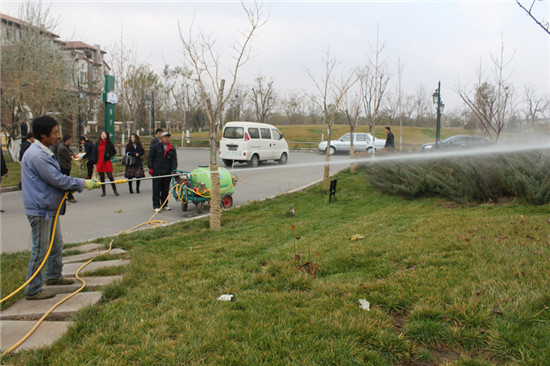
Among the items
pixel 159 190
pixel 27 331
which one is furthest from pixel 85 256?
pixel 159 190

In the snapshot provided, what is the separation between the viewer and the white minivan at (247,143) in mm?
19219

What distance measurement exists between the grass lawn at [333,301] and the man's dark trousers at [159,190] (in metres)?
3.73

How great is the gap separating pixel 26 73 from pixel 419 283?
19218mm

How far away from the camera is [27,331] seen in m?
3.51

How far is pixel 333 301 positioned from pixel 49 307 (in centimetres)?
278

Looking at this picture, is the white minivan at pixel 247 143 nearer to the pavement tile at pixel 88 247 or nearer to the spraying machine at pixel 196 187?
the spraying machine at pixel 196 187

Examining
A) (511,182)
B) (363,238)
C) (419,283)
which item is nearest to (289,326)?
(419,283)

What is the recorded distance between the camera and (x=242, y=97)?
51156 mm

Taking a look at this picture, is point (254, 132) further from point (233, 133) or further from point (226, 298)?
point (226, 298)

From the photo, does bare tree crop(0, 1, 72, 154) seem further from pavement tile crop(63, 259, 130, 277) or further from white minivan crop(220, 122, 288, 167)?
pavement tile crop(63, 259, 130, 277)

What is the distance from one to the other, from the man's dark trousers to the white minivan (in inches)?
368

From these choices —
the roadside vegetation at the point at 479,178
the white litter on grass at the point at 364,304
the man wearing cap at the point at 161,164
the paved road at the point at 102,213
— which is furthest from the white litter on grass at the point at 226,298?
the man wearing cap at the point at 161,164

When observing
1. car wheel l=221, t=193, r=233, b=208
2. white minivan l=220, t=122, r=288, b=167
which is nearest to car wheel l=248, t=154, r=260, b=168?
white minivan l=220, t=122, r=288, b=167

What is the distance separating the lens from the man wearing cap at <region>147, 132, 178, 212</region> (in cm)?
959
